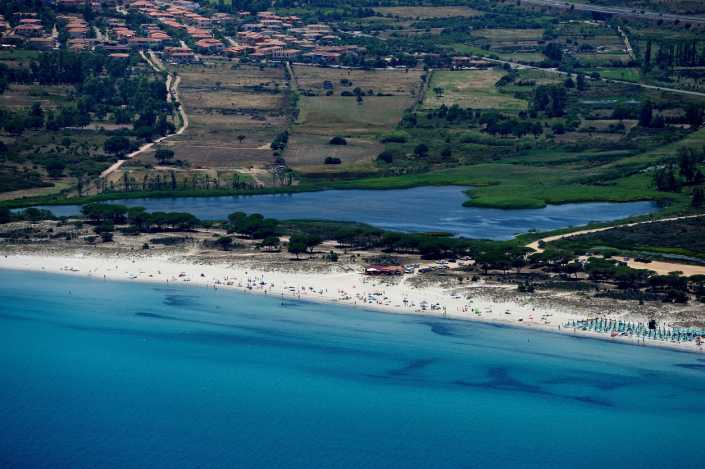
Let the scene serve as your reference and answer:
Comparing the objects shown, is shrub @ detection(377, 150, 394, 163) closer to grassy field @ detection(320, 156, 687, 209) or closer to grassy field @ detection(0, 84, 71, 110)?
grassy field @ detection(320, 156, 687, 209)

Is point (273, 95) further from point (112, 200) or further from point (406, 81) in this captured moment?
point (112, 200)

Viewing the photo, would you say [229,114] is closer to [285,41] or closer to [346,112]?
[346,112]

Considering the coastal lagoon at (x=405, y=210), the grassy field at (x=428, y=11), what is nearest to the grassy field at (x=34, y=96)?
the coastal lagoon at (x=405, y=210)

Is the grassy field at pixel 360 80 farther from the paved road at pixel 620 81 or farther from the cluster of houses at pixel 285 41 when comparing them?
the paved road at pixel 620 81

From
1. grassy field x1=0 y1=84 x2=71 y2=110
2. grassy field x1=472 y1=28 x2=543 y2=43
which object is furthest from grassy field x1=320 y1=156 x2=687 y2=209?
grassy field x1=472 y1=28 x2=543 y2=43

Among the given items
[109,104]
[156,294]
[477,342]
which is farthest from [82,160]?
[477,342]

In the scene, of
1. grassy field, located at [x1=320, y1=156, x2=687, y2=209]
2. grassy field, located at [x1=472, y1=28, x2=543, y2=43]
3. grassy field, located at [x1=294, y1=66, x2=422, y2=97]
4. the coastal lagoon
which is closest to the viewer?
the coastal lagoon
